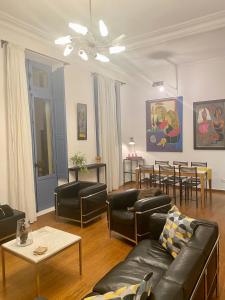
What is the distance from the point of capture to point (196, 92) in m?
6.50

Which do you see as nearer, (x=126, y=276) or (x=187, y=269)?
(x=187, y=269)

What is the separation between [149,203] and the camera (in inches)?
126

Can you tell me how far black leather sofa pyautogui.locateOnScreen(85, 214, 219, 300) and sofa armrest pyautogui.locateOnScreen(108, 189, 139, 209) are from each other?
1.07m

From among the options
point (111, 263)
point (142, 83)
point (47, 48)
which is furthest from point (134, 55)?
point (111, 263)

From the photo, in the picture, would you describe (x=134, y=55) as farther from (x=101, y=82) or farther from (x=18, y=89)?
(x=18, y=89)

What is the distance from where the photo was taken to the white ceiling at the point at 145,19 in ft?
12.0

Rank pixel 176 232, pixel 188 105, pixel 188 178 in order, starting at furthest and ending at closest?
1. pixel 188 105
2. pixel 188 178
3. pixel 176 232

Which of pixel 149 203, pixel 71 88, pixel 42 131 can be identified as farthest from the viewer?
pixel 71 88

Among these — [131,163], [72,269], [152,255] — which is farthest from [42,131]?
[152,255]

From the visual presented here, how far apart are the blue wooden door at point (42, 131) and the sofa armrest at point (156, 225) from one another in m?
3.01

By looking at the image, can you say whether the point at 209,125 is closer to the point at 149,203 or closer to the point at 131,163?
the point at 131,163

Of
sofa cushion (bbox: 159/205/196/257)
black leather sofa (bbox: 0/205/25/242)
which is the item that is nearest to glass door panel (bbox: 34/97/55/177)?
black leather sofa (bbox: 0/205/25/242)

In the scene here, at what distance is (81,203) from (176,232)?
2096 millimetres

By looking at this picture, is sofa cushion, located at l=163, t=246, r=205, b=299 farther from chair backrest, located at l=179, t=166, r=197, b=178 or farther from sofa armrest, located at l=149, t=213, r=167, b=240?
chair backrest, located at l=179, t=166, r=197, b=178
